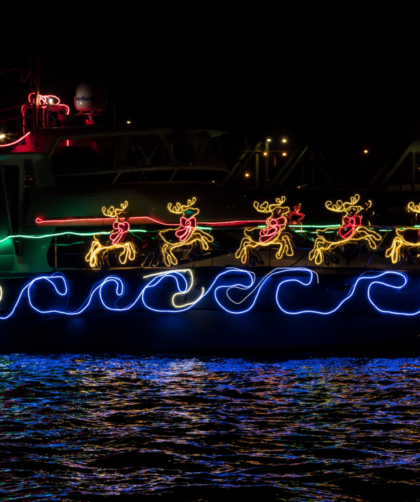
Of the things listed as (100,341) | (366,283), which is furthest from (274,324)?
(100,341)

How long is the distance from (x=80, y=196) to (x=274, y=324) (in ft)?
15.2

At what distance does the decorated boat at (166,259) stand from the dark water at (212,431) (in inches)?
36.4

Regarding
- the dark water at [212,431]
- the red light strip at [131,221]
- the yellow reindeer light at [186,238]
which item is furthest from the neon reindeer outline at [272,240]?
the dark water at [212,431]

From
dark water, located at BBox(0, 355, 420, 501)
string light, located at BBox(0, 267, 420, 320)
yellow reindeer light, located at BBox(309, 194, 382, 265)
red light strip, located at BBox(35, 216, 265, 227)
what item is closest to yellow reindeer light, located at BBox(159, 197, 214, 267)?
string light, located at BBox(0, 267, 420, 320)

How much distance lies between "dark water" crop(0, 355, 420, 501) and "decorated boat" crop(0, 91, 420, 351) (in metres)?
0.92

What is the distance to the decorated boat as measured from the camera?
35.7 feet

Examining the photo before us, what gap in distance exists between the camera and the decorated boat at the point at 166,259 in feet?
35.7

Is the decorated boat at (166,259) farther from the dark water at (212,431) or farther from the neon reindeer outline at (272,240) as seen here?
the dark water at (212,431)

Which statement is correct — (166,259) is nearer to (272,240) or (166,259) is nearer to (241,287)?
(241,287)

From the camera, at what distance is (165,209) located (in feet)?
41.9

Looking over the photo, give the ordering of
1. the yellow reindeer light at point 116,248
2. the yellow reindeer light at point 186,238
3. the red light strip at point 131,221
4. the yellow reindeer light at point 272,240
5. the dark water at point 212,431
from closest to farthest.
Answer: the dark water at point 212,431 → the yellow reindeer light at point 272,240 → the yellow reindeer light at point 186,238 → the yellow reindeer light at point 116,248 → the red light strip at point 131,221

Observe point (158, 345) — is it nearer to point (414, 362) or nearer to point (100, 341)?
point (100, 341)

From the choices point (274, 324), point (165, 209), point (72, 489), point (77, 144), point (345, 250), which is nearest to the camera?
point (72, 489)

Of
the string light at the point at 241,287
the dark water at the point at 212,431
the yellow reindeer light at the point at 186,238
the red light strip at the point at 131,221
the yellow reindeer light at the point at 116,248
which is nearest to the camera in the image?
the dark water at the point at 212,431
